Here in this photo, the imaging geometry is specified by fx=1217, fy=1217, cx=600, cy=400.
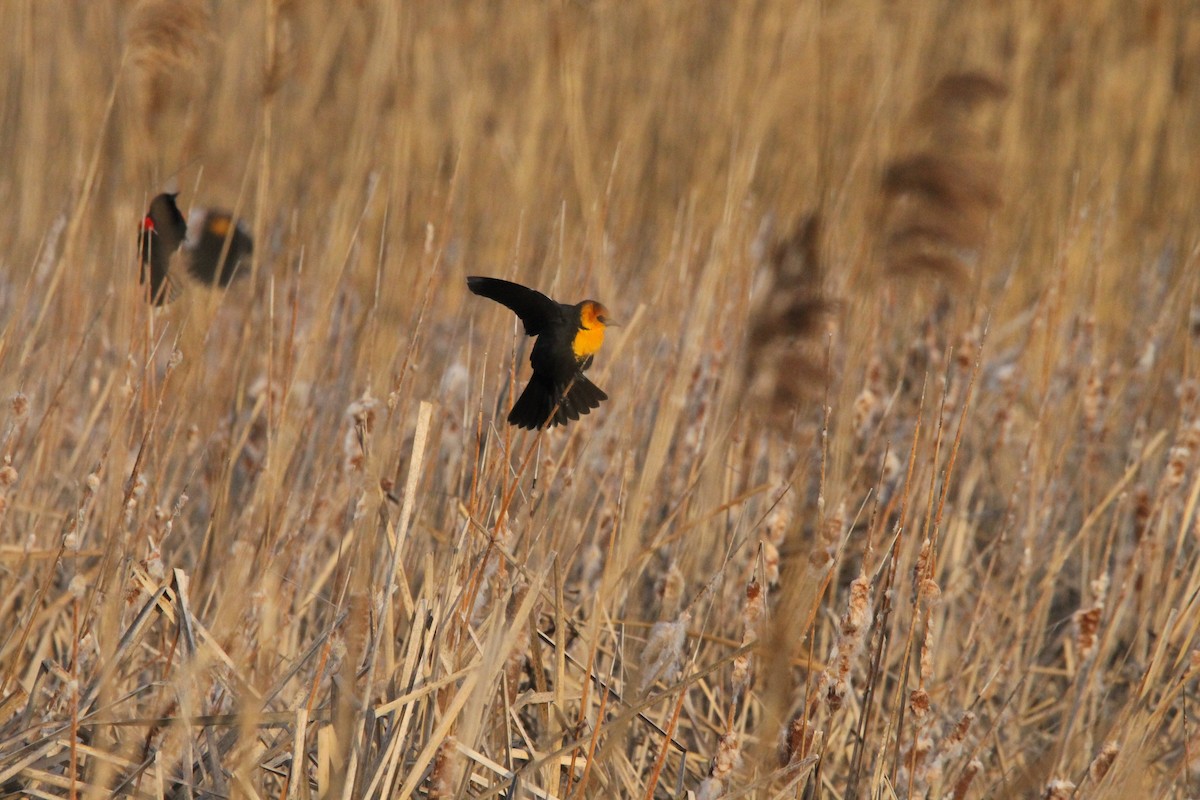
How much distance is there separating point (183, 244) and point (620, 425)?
0.82 m

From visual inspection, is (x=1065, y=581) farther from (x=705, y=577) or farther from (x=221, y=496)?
(x=221, y=496)

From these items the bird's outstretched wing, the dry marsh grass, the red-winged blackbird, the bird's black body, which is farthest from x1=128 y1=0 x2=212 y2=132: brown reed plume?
the bird's outstretched wing

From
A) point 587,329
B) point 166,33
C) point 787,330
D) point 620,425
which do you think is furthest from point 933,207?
point 166,33

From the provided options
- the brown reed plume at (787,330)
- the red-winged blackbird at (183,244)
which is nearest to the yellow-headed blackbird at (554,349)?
the brown reed plume at (787,330)

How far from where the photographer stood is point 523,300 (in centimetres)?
151

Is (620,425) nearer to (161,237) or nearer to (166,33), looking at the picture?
(161,237)

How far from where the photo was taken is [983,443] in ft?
8.52

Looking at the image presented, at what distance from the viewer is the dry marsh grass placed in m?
1.40

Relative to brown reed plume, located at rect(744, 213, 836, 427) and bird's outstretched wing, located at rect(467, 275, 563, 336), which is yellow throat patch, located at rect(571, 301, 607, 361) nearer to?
bird's outstretched wing, located at rect(467, 275, 563, 336)

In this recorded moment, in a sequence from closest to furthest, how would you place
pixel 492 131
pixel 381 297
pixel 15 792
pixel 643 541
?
1. pixel 15 792
2. pixel 381 297
3. pixel 643 541
4. pixel 492 131

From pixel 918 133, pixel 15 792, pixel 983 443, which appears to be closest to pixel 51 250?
pixel 15 792

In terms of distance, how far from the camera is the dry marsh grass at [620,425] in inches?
55.0

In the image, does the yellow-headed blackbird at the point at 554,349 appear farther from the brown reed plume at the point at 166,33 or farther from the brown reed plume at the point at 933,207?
the brown reed plume at the point at 166,33

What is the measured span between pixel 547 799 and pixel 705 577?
3.14 ft
